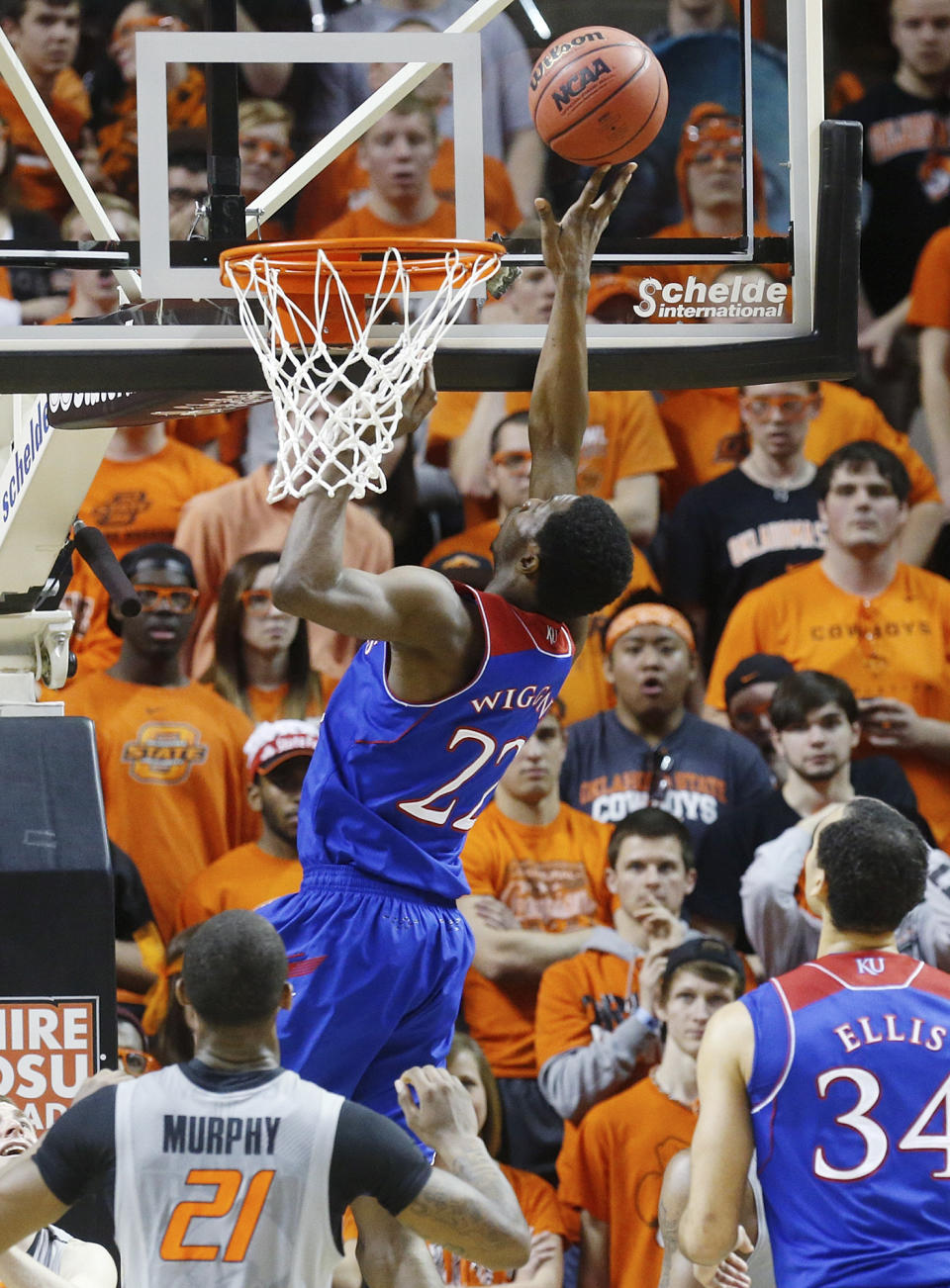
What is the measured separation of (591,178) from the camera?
3471mm

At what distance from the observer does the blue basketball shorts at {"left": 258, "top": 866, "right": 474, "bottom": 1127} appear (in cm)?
322

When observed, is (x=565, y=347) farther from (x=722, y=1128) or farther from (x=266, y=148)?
(x=722, y=1128)

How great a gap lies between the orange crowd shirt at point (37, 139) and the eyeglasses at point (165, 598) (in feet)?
4.96

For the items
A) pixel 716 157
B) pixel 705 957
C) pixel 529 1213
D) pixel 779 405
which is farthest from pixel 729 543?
pixel 716 157

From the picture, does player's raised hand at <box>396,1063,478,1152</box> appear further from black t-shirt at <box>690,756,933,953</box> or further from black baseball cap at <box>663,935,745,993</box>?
black t-shirt at <box>690,756,933,953</box>

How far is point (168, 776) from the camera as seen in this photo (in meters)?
6.18

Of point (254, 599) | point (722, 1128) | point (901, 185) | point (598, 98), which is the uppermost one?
point (901, 185)

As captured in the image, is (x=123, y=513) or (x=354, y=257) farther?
(x=123, y=513)

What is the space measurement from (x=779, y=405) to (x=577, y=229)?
3.52m

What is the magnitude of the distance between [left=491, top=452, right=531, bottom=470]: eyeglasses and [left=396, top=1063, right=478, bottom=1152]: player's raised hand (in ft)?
14.4

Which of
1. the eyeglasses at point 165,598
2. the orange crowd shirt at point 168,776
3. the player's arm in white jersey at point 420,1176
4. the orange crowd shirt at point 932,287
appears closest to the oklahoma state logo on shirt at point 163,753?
the orange crowd shirt at point 168,776

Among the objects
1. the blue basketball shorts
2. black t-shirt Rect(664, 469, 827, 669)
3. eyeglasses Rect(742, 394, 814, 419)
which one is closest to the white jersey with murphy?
the blue basketball shorts

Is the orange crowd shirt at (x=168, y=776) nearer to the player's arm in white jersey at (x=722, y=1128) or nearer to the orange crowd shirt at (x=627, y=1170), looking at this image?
the orange crowd shirt at (x=627, y=1170)

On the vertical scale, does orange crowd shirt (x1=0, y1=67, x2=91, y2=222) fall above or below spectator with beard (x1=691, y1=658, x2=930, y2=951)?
above
